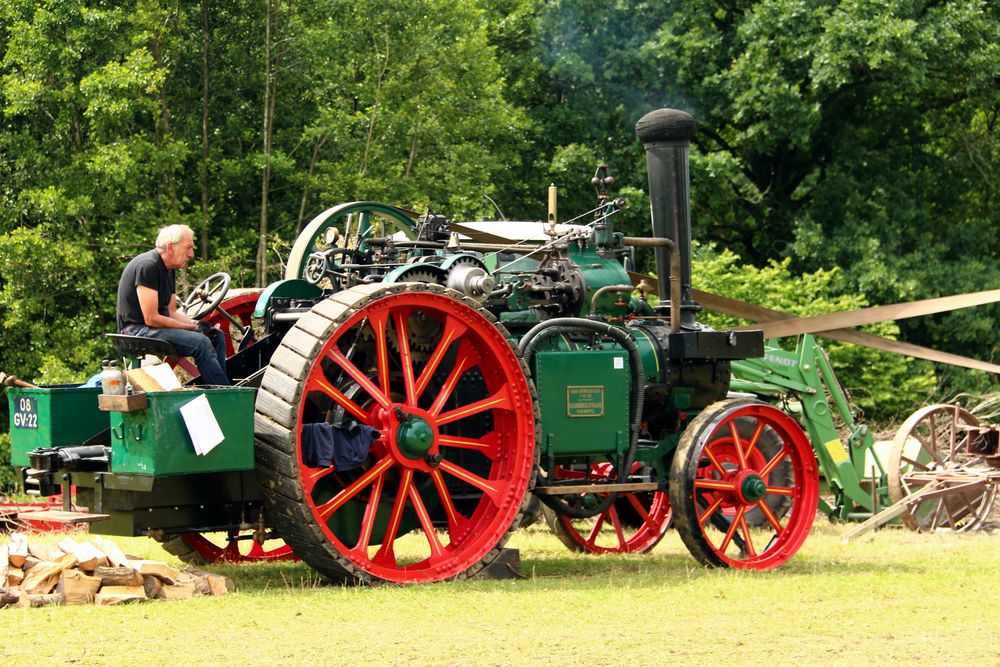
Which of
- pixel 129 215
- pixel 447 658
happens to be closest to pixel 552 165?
pixel 129 215

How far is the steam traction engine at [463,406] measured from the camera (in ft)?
26.6

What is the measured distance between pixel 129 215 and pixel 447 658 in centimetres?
1427

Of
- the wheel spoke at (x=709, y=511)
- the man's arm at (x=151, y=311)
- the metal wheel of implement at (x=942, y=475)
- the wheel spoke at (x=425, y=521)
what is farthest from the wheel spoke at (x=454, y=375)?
the metal wheel of implement at (x=942, y=475)

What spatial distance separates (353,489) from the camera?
8398mm

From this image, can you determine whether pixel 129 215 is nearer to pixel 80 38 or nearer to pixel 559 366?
pixel 80 38

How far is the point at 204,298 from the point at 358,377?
185 cm

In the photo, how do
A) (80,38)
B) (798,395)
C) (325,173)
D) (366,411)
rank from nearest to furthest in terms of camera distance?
(366,411), (798,395), (80,38), (325,173)

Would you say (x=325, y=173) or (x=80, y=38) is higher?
(x=80, y=38)

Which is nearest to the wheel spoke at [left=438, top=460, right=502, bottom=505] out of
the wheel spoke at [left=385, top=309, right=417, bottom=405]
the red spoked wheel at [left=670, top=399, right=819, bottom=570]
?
the wheel spoke at [left=385, top=309, right=417, bottom=405]

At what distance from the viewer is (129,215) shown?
63.9 feet

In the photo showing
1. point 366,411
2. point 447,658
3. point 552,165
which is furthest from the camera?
point 552,165

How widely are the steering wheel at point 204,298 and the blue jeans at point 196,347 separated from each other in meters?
0.81

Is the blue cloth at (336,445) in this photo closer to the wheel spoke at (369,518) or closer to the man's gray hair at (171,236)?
the wheel spoke at (369,518)

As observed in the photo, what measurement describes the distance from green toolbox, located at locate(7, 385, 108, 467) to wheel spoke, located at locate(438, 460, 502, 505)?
2074 mm
